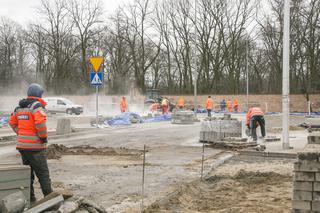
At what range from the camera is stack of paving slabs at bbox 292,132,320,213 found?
5762mm

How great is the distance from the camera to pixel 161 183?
8711mm

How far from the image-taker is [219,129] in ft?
52.1

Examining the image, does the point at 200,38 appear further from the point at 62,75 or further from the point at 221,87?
the point at 62,75

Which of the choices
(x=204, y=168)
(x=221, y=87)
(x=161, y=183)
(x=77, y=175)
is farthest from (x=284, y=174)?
(x=221, y=87)

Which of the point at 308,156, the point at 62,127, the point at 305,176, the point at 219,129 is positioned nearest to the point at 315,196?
the point at 305,176

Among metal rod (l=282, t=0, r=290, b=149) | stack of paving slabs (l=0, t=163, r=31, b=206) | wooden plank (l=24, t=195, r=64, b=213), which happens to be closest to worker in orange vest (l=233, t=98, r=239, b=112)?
metal rod (l=282, t=0, r=290, b=149)

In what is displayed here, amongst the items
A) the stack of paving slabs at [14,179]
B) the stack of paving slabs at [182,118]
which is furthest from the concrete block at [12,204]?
the stack of paving slabs at [182,118]

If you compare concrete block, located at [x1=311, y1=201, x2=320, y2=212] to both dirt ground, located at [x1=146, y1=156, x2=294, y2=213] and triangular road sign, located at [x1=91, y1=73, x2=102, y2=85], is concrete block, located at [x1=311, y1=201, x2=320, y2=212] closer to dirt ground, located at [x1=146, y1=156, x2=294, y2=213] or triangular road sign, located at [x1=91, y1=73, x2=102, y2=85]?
dirt ground, located at [x1=146, y1=156, x2=294, y2=213]

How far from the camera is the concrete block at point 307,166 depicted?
580cm

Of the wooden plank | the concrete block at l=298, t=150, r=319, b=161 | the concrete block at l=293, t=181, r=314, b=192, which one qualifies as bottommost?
the wooden plank

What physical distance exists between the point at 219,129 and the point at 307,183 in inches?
396

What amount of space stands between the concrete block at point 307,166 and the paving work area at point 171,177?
1.11 metres

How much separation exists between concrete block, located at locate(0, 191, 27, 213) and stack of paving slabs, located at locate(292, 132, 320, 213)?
11.8ft

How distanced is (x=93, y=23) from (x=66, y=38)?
456cm
